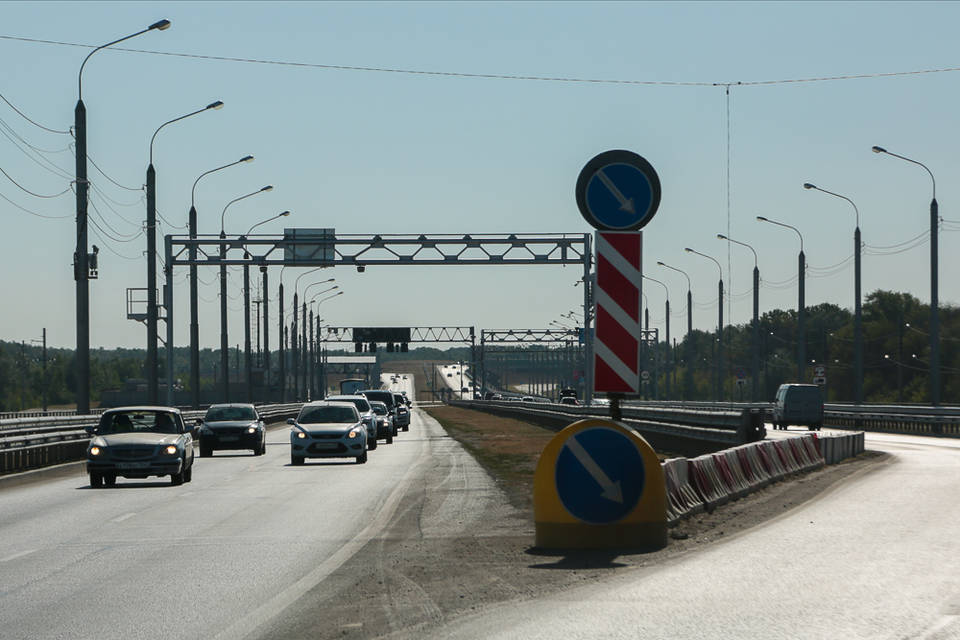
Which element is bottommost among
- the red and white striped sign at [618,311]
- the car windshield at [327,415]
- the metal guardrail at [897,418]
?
the metal guardrail at [897,418]

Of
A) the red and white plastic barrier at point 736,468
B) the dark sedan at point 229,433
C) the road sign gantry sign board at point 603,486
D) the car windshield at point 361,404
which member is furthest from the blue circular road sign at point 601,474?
the car windshield at point 361,404

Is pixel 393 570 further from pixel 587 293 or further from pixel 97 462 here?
pixel 587 293

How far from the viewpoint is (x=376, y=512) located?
1997cm

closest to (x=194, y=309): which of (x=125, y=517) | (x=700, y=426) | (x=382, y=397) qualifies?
(x=382, y=397)

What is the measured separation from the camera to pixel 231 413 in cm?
4269

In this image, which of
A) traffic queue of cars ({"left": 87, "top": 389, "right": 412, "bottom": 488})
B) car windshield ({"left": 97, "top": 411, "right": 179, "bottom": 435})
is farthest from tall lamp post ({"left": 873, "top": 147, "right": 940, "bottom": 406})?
car windshield ({"left": 97, "top": 411, "right": 179, "bottom": 435})

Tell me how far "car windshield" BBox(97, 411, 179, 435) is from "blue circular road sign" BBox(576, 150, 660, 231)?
15.9 meters

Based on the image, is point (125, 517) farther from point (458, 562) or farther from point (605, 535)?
point (605, 535)

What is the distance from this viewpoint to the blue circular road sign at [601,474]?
44.3ft

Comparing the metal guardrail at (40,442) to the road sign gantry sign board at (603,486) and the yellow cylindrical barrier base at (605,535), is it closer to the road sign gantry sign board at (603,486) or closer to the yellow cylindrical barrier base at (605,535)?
the yellow cylindrical barrier base at (605,535)

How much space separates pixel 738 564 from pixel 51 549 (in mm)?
7196

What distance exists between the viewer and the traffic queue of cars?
26594 mm

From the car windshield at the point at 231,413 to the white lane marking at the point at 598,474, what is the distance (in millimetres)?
29700

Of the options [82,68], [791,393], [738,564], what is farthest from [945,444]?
[738,564]
